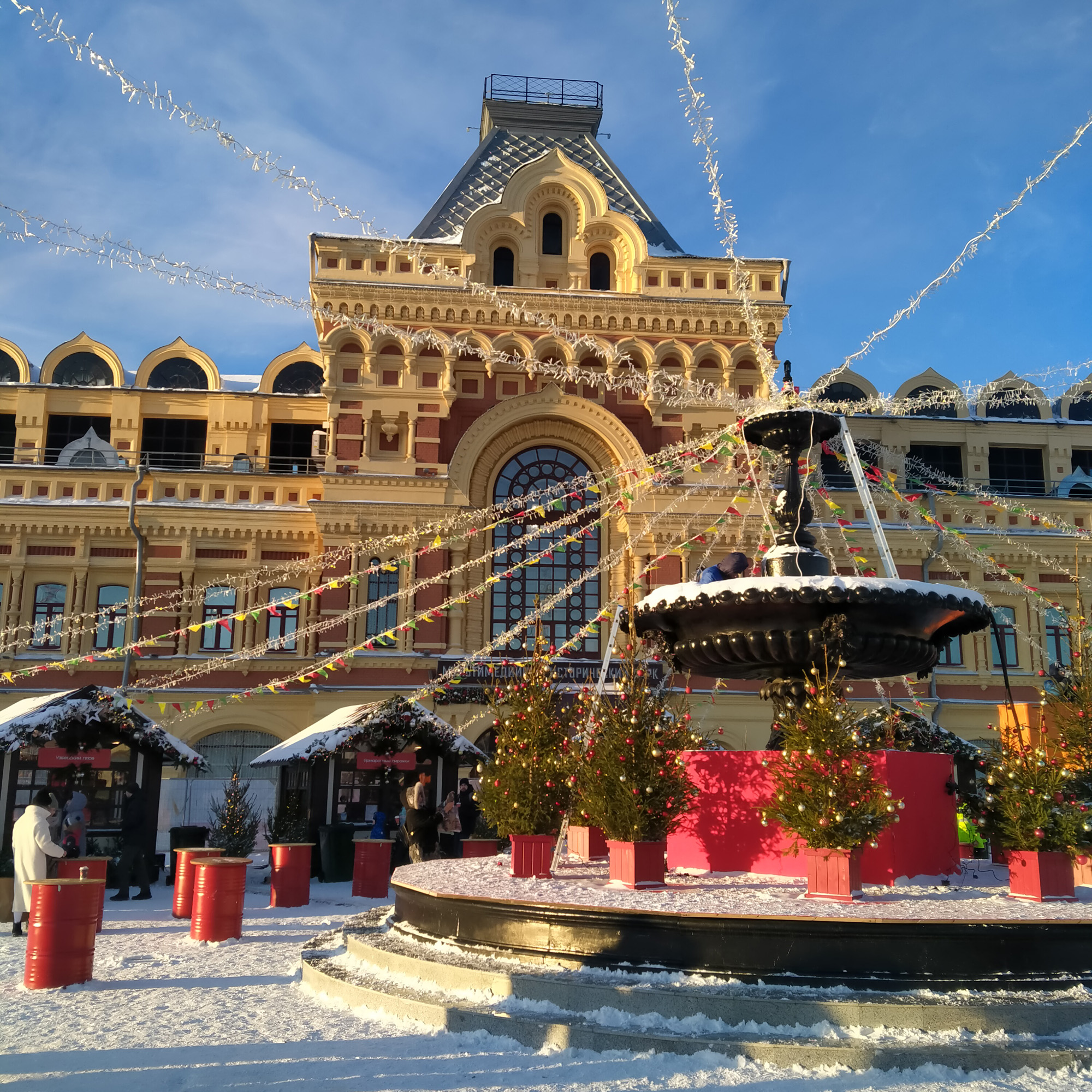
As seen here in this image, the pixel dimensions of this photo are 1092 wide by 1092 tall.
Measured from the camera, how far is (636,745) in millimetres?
8906

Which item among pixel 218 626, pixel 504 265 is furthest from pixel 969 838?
pixel 504 265

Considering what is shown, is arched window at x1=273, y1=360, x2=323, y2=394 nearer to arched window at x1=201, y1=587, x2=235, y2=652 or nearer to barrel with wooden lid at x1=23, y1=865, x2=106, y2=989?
arched window at x1=201, y1=587, x2=235, y2=652

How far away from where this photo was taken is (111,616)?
26547 mm

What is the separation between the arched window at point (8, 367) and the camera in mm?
30203

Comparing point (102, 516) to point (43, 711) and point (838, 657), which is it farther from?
point (838, 657)

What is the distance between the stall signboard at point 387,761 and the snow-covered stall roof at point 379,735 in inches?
6.4

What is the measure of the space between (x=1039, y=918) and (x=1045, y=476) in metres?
26.6

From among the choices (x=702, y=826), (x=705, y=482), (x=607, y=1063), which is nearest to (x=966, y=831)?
(x=702, y=826)

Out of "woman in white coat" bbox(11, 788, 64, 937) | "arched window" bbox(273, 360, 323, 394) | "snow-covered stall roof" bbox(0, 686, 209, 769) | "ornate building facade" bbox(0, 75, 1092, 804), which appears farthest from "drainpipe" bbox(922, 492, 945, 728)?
"woman in white coat" bbox(11, 788, 64, 937)

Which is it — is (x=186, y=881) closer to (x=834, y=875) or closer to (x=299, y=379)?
(x=834, y=875)

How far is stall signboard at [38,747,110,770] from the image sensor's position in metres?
17.7

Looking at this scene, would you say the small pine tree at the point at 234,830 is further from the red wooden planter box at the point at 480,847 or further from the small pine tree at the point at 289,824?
the red wooden planter box at the point at 480,847

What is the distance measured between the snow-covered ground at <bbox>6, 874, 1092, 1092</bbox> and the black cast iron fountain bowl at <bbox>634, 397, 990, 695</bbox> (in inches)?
143

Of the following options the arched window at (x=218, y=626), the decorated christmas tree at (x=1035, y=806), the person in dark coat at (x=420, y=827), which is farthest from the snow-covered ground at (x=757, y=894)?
the arched window at (x=218, y=626)
